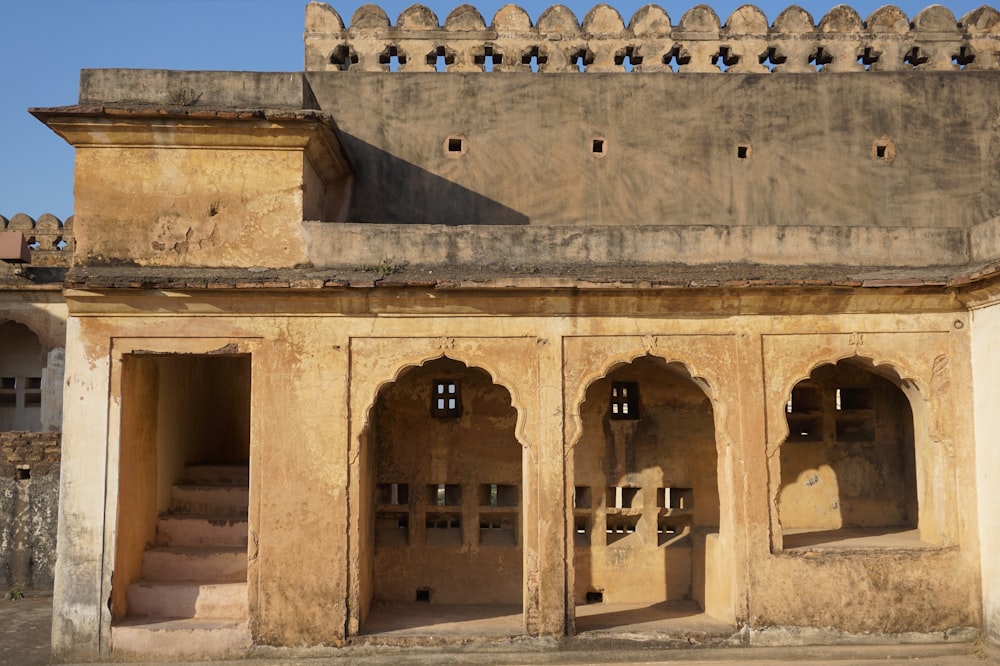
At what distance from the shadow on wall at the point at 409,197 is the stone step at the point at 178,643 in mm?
5015

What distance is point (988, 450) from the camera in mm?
8219

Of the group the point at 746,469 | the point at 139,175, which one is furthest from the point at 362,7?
the point at 746,469

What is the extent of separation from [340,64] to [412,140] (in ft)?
6.06

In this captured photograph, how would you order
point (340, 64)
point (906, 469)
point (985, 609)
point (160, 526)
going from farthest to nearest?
1. point (340, 64)
2. point (906, 469)
3. point (160, 526)
4. point (985, 609)

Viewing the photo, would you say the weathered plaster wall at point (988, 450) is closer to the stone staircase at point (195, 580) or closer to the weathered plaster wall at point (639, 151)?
the weathered plaster wall at point (639, 151)

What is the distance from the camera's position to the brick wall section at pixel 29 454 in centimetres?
1123

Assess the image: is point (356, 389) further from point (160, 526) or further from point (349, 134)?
point (349, 134)

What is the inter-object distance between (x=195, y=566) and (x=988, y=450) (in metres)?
7.87

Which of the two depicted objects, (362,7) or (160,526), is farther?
(362,7)

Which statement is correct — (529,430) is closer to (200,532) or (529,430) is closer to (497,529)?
(497,529)

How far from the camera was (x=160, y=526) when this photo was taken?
9.30 metres

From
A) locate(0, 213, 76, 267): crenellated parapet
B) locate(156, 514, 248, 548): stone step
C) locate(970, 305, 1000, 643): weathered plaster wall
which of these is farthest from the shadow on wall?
locate(0, 213, 76, 267): crenellated parapet

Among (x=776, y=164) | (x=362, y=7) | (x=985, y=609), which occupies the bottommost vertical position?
(x=985, y=609)

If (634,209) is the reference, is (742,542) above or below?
below
